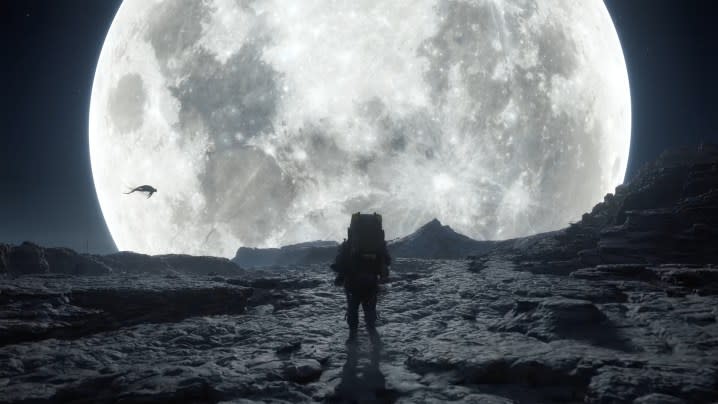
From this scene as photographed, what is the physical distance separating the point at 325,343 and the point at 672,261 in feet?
49.3

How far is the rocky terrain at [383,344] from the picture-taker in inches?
167

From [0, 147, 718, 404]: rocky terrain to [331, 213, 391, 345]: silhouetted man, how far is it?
0.44 m

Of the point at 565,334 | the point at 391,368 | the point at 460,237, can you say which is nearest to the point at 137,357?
the point at 391,368

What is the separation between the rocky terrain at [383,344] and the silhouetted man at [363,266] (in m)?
0.44

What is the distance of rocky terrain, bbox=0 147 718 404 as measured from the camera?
4.24 m

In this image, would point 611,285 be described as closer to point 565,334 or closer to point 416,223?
point 565,334

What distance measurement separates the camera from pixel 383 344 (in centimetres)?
614

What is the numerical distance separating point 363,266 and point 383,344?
1.32 meters

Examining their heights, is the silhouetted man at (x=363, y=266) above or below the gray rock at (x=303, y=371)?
above

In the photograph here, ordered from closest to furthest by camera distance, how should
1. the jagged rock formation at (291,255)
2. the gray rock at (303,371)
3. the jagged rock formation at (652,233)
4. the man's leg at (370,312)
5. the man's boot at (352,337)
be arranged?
the gray rock at (303,371) → the man's boot at (352,337) → the man's leg at (370,312) → the jagged rock formation at (652,233) → the jagged rock formation at (291,255)

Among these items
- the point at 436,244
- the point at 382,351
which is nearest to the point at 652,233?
the point at 436,244

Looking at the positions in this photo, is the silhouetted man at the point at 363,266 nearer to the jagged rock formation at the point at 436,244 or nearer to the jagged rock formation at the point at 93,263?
the jagged rock formation at the point at 93,263

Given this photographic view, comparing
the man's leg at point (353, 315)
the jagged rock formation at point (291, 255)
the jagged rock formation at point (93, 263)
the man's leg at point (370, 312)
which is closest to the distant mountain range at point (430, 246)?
the jagged rock formation at point (291, 255)

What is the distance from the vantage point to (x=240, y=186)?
22.4 m
